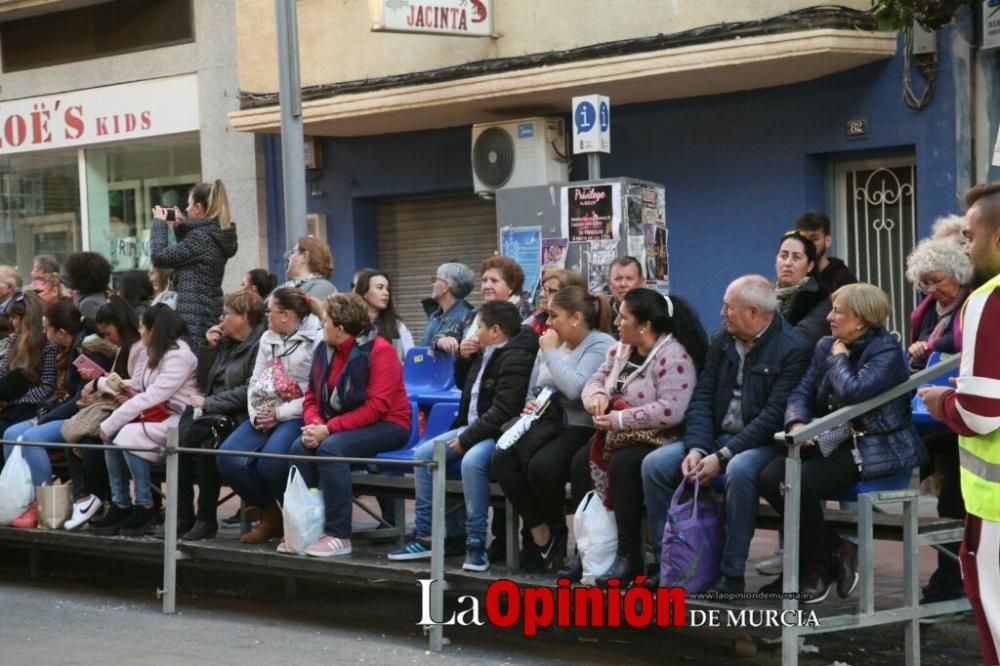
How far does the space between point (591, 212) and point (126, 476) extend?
427 centimetres

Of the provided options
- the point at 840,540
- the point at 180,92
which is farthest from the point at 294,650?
the point at 180,92

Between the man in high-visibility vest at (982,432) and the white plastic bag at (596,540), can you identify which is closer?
the man in high-visibility vest at (982,432)

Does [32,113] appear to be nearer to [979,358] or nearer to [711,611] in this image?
[711,611]

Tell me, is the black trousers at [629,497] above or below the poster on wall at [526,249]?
below

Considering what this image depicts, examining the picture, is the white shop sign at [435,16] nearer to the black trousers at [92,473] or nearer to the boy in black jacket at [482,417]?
the black trousers at [92,473]

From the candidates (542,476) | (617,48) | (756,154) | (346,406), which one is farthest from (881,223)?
(542,476)

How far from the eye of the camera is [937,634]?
8.09 metres

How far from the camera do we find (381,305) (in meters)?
11.0

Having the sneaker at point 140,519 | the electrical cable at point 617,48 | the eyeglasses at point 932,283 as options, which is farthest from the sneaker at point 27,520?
the electrical cable at point 617,48

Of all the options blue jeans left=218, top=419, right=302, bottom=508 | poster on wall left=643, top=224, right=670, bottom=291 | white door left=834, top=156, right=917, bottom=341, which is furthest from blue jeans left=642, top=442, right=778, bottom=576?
white door left=834, top=156, right=917, bottom=341

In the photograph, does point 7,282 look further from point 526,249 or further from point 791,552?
point 791,552

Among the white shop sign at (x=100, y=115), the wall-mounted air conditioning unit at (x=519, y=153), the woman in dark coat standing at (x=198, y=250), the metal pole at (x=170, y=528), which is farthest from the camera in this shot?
the white shop sign at (x=100, y=115)

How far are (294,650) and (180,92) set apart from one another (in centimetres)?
1247

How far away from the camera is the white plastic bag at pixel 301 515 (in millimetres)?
8945
